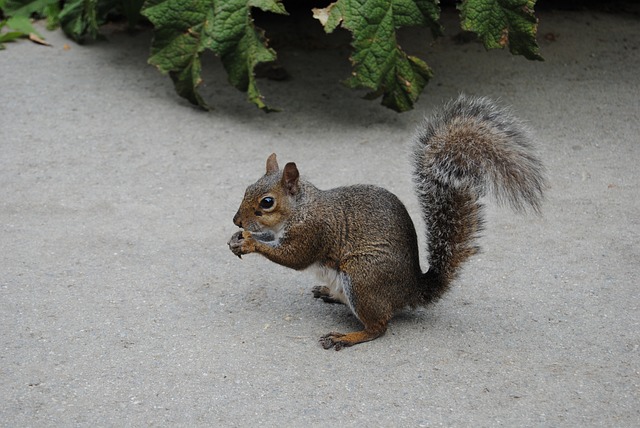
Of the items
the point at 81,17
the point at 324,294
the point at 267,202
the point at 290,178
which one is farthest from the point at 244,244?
the point at 81,17

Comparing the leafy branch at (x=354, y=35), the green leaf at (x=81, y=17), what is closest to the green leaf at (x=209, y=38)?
the leafy branch at (x=354, y=35)

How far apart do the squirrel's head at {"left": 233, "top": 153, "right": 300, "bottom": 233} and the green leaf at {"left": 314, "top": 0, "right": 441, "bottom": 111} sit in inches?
55.7

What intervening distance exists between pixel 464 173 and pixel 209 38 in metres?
2.00

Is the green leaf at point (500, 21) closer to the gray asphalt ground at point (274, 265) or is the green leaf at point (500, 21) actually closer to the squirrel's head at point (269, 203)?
the gray asphalt ground at point (274, 265)

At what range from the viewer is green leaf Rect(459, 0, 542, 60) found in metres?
4.18

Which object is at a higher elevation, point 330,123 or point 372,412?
point 372,412

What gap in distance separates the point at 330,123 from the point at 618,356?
7.18 feet

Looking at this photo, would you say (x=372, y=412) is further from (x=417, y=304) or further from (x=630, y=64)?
(x=630, y=64)

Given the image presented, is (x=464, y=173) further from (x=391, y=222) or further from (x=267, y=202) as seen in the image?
(x=267, y=202)

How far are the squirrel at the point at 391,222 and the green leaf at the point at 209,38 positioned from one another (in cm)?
148

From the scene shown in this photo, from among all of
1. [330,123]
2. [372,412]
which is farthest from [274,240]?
[330,123]

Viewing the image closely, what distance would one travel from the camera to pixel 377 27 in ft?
13.9

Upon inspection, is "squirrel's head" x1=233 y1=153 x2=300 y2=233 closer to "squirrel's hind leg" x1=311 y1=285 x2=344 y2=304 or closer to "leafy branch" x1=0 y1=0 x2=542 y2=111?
"squirrel's hind leg" x1=311 y1=285 x2=344 y2=304

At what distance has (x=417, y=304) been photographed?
3031 mm
